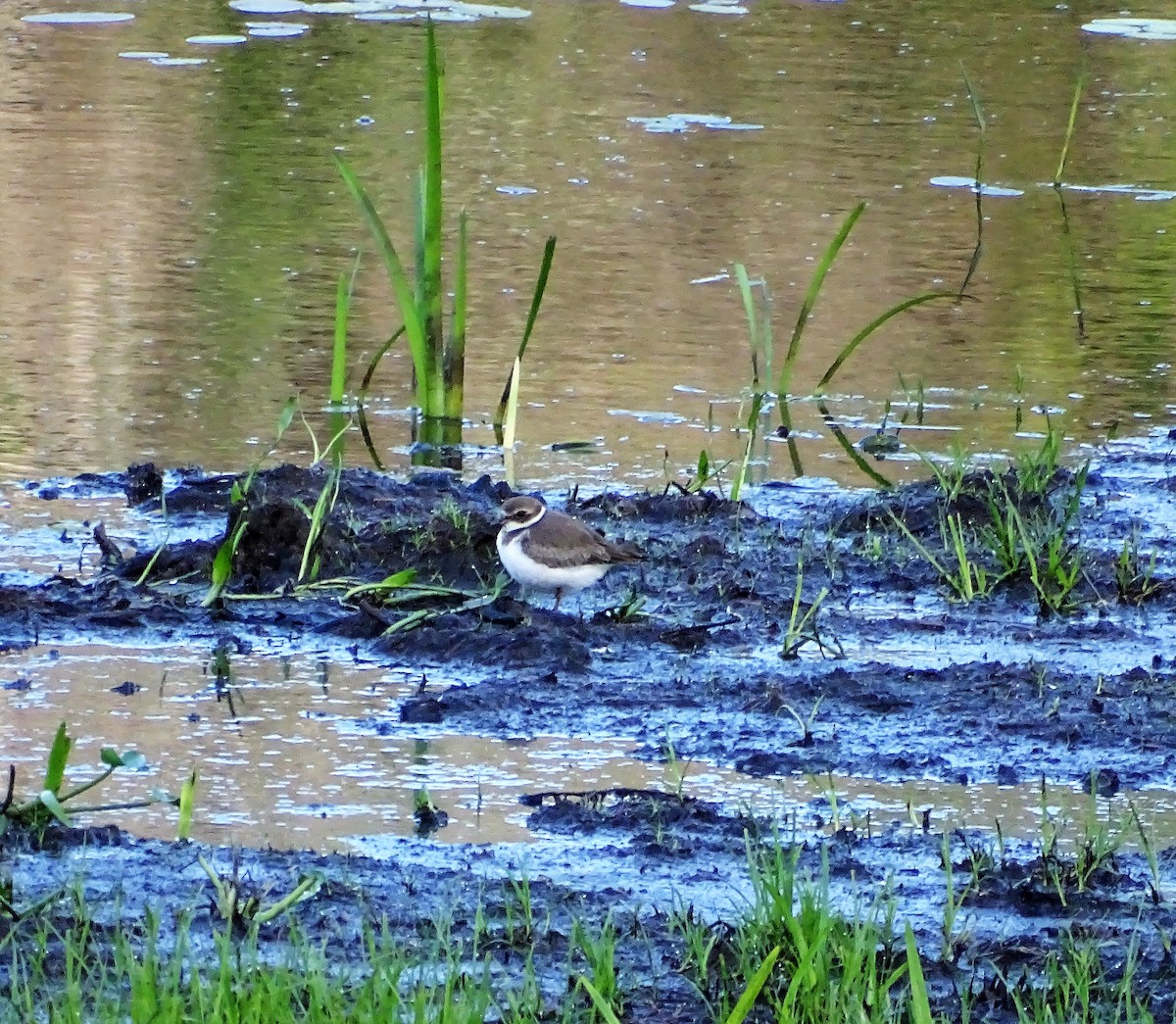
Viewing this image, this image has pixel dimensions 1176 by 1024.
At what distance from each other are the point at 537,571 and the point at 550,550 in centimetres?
6

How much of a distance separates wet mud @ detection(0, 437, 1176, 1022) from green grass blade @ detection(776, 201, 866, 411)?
732 mm

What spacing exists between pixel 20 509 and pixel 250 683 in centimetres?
162

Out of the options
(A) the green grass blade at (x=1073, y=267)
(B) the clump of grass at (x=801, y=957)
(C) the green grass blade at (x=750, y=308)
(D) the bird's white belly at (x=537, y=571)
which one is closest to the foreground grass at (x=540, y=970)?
(B) the clump of grass at (x=801, y=957)

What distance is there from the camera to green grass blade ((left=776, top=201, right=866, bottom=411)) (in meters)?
6.78

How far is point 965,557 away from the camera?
5.52 metres

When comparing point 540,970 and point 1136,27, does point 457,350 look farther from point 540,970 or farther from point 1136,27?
point 1136,27

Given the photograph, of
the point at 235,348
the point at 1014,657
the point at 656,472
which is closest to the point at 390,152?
the point at 235,348

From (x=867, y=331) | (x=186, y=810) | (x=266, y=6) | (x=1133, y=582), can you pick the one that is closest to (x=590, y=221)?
(x=867, y=331)

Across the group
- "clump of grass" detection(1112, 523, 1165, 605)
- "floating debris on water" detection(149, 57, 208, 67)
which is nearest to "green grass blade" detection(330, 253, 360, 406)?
"clump of grass" detection(1112, 523, 1165, 605)

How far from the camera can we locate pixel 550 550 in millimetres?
5168

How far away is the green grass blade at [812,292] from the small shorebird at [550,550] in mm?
1702

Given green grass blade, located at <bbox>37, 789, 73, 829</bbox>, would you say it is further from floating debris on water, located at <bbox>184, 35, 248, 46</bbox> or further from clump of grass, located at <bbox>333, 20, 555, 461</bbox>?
floating debris on water, located at <bbox>184, 35, 248, 46</bbox>

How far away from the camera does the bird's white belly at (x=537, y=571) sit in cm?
516

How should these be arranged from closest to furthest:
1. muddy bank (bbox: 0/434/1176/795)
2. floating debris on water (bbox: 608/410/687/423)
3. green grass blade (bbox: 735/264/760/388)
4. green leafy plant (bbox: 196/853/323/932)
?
1. green leafy plant (bbox: 196/853/323/932)
2. muddy bank (bbox: 0/434/1176/795)
3. green grass blade (bbox: 735/264/760/388)
4. floating debris on water (bbox: 608/410/687/423)
